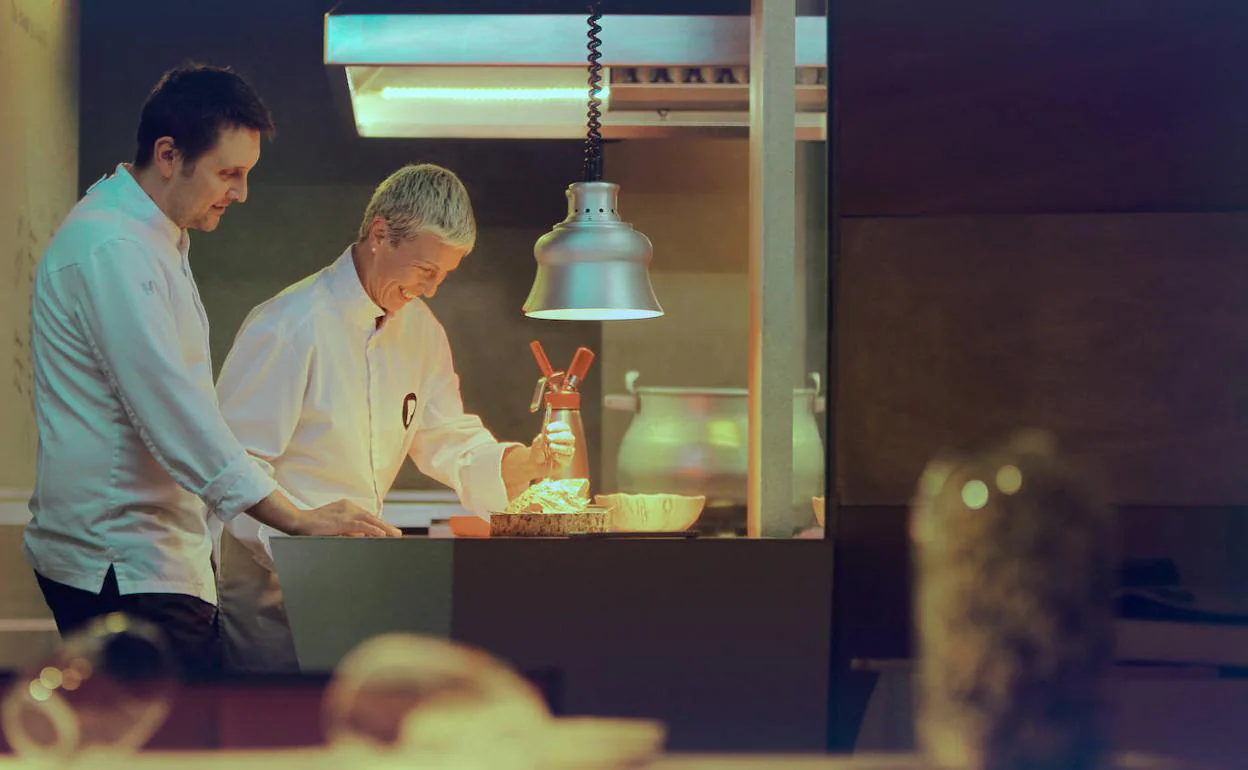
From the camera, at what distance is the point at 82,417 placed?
1685 mm

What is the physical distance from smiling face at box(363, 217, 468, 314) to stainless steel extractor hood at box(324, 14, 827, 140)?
0.30 meters

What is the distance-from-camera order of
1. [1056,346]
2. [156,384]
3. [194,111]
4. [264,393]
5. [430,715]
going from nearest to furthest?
[430,715]
[1056,346]
[156,384]
[194,111]
[264,393]

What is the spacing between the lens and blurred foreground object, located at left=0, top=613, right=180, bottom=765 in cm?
73

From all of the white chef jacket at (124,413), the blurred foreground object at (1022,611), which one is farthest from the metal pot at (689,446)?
the blurred foreground object at (1022,611)

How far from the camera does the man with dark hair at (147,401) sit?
5.30 ft

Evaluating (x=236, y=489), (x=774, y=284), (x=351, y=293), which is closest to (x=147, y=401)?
(x=236, y=489)

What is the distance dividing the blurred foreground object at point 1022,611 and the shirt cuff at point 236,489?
1.06 meters

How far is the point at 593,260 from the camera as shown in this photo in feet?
5.88

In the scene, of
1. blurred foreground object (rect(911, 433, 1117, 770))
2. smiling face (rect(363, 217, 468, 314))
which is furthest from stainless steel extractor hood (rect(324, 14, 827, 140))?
blurred foreground object (rect(911, 433, 1117, 770))

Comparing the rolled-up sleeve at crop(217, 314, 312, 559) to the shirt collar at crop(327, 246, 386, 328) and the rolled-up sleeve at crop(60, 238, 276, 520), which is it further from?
the rolled-up sleeve at crop(60, 238, 276, 520)

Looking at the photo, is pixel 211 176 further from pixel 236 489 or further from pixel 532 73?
pixel 532 73

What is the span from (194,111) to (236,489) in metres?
0.51

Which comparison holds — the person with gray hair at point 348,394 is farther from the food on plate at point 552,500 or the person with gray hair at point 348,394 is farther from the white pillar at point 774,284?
the white pillar at point 774,284

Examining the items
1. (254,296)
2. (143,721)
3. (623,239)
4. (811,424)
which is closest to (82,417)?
(623,239)
